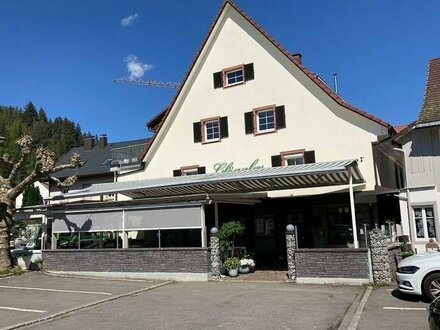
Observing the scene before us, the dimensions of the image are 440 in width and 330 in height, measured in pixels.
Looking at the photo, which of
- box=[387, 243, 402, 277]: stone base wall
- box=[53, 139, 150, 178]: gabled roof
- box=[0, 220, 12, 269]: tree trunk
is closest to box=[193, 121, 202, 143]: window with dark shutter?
box=[0, 220, 12, 269]: tree trunk

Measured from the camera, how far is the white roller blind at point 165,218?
16281 millimetres

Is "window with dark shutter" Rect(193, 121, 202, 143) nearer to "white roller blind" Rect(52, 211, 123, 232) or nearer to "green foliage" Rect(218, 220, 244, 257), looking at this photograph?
"white roller blind" Rect(52, 211, 123, 232)

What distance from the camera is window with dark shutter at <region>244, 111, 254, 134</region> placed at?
22.2 metres

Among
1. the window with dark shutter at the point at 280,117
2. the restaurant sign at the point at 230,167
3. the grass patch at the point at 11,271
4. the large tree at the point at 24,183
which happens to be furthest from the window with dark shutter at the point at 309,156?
the grass patch at the point at 11,271

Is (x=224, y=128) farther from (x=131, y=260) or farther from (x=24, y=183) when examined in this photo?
(x=24, y=183)

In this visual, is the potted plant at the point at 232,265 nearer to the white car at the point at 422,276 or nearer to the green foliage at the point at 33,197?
the white car at the point at 422,276

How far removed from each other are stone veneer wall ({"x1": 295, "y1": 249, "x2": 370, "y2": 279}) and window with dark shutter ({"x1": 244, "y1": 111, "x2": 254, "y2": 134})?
9.08 metres

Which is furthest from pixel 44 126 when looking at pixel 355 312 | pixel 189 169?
pixel 355 312

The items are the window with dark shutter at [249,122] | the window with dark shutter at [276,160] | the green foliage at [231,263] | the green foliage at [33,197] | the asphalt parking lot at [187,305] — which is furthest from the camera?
the green foliage at [33,197]

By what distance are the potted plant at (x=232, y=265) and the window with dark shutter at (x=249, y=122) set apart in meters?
7.64

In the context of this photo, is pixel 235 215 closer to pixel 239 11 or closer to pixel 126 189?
pixel 126 189

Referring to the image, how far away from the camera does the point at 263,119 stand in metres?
22.3

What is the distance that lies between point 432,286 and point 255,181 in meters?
8.85

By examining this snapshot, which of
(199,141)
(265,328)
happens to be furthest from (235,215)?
(265,328)
